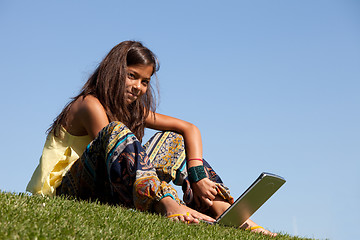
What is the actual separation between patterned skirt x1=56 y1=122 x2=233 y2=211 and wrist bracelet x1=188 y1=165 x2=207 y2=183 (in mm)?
76

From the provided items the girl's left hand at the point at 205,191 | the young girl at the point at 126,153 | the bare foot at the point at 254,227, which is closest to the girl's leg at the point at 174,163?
the young girl at the point at 126,153

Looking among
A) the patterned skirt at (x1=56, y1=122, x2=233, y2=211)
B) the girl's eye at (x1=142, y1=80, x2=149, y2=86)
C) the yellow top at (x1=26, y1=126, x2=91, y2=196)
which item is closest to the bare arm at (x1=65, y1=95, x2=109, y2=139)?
the yellow top at (x1=26, y1=126, x2=91, y2=196)

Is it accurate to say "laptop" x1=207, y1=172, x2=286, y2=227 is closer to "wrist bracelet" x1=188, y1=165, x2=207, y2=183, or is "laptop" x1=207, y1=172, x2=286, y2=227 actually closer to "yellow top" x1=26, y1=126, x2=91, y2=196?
"wrist bracelet" x1=188, y1=165, x2=207, y2=183

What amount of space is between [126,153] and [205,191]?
956 mm

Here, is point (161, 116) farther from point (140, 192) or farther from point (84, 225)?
point (84, 225)

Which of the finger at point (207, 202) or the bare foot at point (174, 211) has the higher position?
the finger at point (207, 202)

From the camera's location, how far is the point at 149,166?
3.81 m

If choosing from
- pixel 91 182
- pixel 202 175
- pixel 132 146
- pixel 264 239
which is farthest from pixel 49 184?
pixel 264 239

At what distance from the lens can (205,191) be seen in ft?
14.0

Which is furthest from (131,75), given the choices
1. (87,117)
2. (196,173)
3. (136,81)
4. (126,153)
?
(126,153)

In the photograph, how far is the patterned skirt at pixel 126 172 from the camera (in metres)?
3.69

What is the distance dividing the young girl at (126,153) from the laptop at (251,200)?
161mm

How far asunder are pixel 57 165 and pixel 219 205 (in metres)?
1.62

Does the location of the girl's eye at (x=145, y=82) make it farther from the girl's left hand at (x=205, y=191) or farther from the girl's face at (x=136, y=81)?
the girl's left hand at (x=205, y=191)
